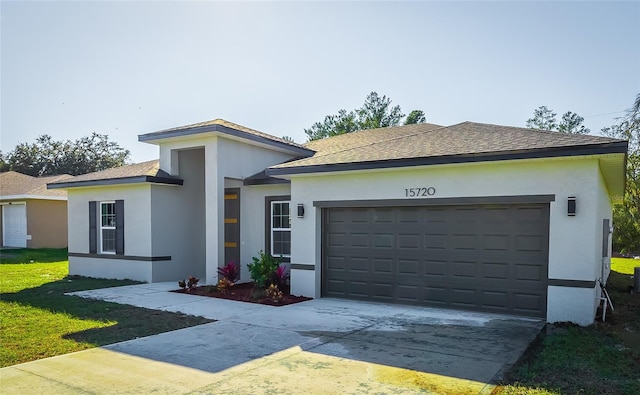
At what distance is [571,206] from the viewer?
754 centimetres

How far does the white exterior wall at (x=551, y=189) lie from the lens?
24.6 ft

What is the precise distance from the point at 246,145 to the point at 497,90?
993cm

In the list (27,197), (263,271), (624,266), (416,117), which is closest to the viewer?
(263,271)

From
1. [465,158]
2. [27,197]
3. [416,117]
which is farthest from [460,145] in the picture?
[416,117]

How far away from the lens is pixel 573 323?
7.53 metres

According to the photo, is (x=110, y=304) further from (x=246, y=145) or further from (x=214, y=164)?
(x=246, y=145)

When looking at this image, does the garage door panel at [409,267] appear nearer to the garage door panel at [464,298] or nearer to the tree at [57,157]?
the garage door panel at [464,298]

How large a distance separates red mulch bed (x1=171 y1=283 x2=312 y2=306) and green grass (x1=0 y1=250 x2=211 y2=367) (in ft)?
6.32

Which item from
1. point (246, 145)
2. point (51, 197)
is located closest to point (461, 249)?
point (246, 145)

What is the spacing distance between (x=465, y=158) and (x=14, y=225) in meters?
25.5

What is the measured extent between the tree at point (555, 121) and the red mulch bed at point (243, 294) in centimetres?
3842

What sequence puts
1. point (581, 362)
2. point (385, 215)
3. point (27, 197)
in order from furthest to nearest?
point (27, 197) < point (385, 215) < point (581, 362)

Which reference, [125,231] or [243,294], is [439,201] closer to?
[243,294]

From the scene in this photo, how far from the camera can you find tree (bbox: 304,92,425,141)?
131 feet
